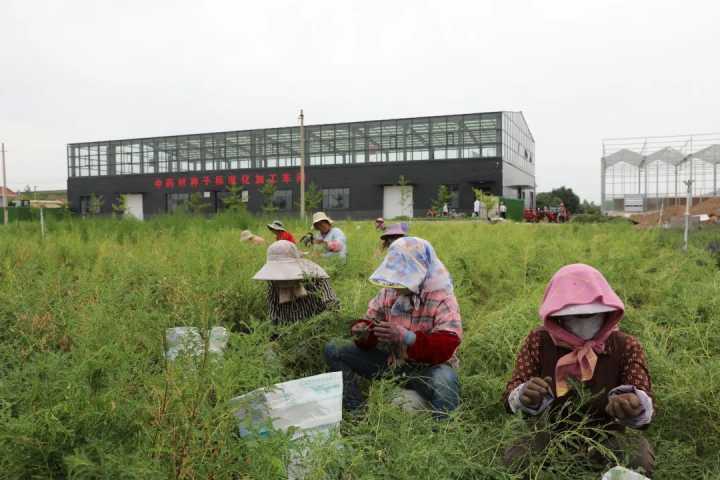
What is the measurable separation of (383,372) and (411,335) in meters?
0.27

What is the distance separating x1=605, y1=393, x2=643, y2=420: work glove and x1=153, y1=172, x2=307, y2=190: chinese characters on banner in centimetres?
2978

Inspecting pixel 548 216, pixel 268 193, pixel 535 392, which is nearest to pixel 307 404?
pixel 535 392

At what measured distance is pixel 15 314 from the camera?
2637mm

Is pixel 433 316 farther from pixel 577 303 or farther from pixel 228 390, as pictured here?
pixel 228 390

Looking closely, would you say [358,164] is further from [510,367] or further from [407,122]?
[510,367]

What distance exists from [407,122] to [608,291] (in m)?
28.5

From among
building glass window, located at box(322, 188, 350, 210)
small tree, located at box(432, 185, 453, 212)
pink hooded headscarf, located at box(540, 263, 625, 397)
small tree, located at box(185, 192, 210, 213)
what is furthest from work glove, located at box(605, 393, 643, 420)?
building glass window, located at box(322, 188, 350, 210)

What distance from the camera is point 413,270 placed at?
2484 mm

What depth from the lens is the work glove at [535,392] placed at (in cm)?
177

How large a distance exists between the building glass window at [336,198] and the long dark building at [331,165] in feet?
0.19

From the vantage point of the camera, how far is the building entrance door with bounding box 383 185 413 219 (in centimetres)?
2944

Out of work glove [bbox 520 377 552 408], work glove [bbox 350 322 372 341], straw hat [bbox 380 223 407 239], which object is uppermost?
straw hat [bbox 380 223 407 239]

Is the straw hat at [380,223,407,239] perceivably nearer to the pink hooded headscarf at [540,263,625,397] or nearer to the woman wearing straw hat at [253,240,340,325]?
the woman wearing straw hat at [253,240,340,325]

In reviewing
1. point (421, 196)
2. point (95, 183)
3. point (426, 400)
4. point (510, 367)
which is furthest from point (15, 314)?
point (95, 183)
